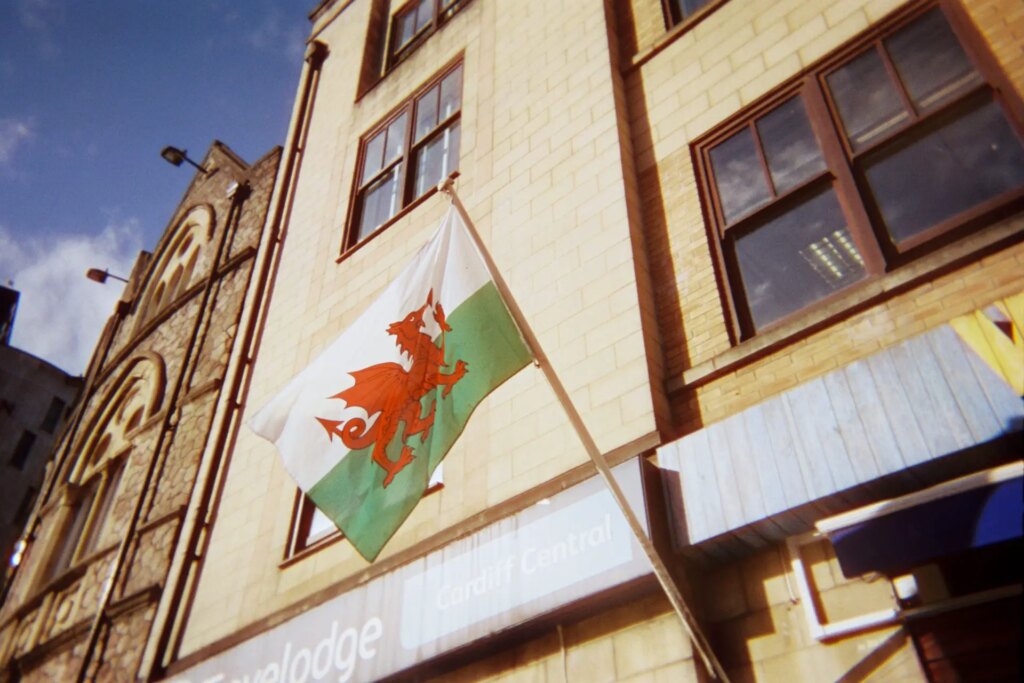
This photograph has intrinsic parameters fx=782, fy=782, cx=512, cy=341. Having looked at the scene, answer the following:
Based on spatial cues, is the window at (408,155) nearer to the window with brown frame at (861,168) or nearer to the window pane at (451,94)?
the window pane at (451,94)

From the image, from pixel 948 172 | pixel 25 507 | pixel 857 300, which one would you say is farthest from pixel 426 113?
pixel 25 507

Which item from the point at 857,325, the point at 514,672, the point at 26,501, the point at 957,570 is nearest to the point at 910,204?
the point at 857,325

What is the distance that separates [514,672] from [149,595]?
5.90 meters

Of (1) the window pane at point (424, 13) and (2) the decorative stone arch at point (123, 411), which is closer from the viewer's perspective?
(2) the decorative stone arch at point (123, 411)

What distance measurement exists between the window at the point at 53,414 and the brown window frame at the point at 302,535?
34411 mm

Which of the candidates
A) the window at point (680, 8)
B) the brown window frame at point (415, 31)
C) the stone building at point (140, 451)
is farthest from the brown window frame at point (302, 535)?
the brown window frame at point (415, 31)

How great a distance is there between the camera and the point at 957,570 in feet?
12.3

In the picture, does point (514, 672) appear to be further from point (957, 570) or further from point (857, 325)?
point (857, 325)

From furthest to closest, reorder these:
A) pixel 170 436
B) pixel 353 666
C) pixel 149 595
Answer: pixel 170 436 → pixel 149 595 → pixel 353 666

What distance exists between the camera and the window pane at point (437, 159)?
396 inches

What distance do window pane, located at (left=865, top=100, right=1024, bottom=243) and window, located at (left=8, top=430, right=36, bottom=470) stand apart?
38.6 metres

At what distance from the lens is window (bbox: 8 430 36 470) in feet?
114

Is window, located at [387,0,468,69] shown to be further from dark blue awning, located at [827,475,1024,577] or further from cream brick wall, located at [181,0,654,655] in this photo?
dark blue awning, located at [827,475,1024,577]

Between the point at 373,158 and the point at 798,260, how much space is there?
7.62m
